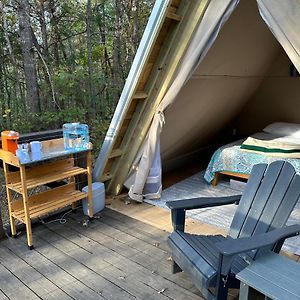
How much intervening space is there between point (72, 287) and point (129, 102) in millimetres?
1829

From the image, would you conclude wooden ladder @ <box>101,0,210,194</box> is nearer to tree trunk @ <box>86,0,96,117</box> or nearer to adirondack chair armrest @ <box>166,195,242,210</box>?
adirondack chair armrest @ <box>166,195,242,210</box>

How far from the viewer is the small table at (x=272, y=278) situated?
48.7 inches

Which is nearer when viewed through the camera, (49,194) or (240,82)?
(49,194)

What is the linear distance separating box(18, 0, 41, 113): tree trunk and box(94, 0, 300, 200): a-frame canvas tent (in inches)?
83.3

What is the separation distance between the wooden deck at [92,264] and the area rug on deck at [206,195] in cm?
59

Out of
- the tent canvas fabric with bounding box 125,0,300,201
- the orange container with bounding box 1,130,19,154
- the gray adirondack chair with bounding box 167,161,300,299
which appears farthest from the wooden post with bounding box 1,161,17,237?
the gray adirondack chair with bounding box 167,161,300,299

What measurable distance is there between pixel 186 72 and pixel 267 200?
1.55 meters

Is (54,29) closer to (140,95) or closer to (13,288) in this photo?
(140,95)

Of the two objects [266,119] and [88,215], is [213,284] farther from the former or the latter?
[266,119]

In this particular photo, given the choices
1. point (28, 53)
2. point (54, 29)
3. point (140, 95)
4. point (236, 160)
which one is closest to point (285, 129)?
point (236, 160)

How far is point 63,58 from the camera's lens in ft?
20.7

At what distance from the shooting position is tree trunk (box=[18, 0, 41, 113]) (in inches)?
177

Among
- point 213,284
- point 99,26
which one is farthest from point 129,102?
point 99,26

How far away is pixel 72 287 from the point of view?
2.10 m
